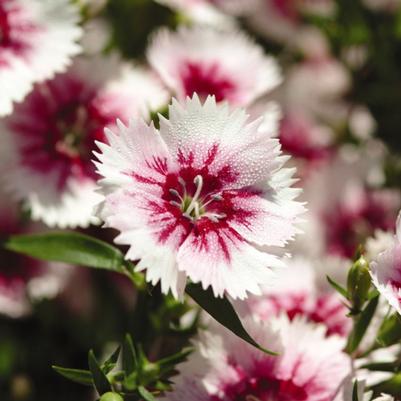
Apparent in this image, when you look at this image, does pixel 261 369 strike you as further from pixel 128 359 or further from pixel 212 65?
pixel 212 65

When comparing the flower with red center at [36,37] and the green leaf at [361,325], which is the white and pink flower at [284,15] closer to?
the flower with red center at [36,37]

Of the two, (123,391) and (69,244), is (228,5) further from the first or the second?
(123,391)

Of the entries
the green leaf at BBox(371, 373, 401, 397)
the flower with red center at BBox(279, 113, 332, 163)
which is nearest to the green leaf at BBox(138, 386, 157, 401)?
the green leaf at BBox(371, 373, 401, 397)

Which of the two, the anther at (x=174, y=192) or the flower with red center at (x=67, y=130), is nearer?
the anther at (x=174, y=192)

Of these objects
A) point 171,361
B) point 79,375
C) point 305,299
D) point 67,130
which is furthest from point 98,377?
point 67,130

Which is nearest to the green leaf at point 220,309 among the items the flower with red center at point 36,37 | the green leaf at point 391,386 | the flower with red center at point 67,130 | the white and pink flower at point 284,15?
the green leaf at point 391,386

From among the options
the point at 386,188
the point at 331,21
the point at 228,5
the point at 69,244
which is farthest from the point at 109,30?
the point at 69,244

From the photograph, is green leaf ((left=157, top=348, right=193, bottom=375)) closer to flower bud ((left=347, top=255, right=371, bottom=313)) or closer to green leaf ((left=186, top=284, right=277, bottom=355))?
green leaf ((left=186, top=284, right=277, bottom=355))
